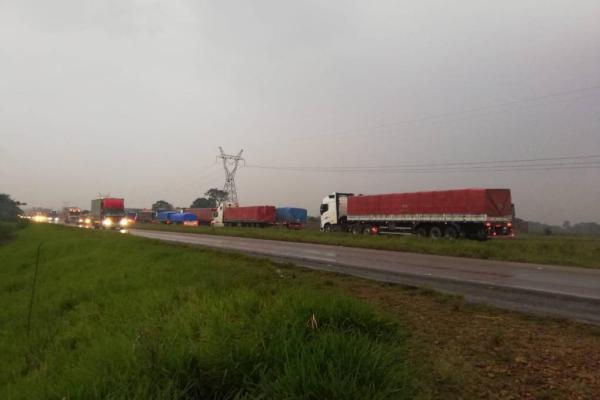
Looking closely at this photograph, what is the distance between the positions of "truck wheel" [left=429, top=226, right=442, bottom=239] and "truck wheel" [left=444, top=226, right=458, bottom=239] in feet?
1.39

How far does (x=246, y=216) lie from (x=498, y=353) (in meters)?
51.9

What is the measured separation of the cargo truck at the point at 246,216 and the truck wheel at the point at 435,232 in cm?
2582

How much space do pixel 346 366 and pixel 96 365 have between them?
279 cm

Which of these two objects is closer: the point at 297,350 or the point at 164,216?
the point at 297,350

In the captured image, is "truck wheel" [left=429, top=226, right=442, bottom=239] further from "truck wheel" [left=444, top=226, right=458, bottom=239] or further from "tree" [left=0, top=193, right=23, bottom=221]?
"tree" [left=0, top=193, right=23, bottom=221]

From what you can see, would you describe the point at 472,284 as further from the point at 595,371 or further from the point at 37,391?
the point at 37,391

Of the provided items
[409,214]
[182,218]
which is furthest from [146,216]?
[409,214]

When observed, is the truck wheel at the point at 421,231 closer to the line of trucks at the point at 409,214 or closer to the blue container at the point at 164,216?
the line of trucks at the point at 409,214

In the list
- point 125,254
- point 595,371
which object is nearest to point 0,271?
point 125,254

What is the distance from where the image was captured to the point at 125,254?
52.5ft

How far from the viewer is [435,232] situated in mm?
30000

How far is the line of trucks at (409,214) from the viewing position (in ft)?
91.1

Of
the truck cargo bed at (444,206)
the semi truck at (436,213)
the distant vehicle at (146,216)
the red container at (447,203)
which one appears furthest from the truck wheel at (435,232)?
the distant vehicle at (146,216)

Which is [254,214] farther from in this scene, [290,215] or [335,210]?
[335,210]
